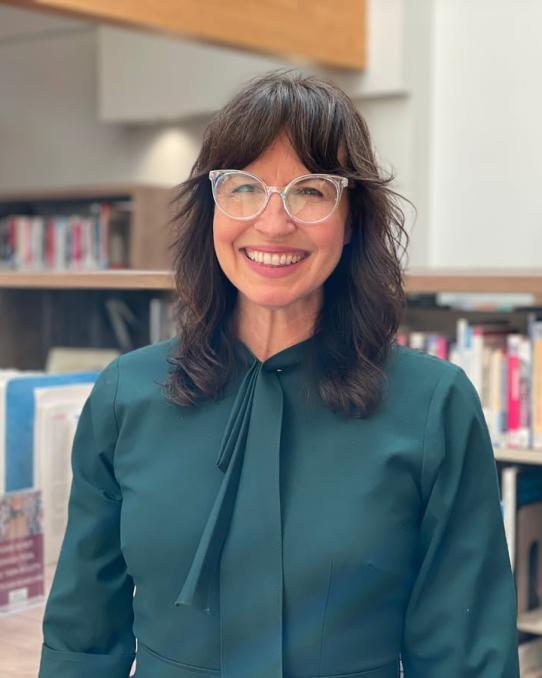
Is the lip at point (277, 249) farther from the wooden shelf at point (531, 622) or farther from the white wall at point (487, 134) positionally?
the white wall at point (487, 134)

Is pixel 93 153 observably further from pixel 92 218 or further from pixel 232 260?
pixel 232 260

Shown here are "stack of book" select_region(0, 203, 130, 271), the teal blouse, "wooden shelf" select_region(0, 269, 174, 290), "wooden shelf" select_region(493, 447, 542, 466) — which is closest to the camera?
the teal blouse

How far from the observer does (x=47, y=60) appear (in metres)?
7.72

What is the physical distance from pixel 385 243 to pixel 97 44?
6415mm

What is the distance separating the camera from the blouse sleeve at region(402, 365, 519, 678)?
1302 millimetres

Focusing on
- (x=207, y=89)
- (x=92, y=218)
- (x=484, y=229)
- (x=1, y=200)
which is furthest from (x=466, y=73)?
(x=1, y=200)

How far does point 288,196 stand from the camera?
132cm

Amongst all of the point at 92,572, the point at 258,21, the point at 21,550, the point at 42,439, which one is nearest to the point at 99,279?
the point at 42,439

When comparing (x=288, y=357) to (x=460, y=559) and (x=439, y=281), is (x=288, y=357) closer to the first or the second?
(x=460, y=559)

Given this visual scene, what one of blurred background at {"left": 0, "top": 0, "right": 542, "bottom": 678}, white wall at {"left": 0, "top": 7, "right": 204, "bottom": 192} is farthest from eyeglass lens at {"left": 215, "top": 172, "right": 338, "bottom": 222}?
white wall at {"left": 0, "top": 7, "right": 204, "bottom": 192}

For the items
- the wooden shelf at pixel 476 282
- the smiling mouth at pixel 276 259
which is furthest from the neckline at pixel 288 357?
the wooden shelf at pixel 476 282

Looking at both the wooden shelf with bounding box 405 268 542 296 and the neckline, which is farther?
the wooden shelf with bounding box 405 268 542 296

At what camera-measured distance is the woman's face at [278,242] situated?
1318 mm

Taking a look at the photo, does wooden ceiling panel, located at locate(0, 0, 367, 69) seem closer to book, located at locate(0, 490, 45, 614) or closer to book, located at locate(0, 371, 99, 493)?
book, located at locate(0, 371, 99, 493)
